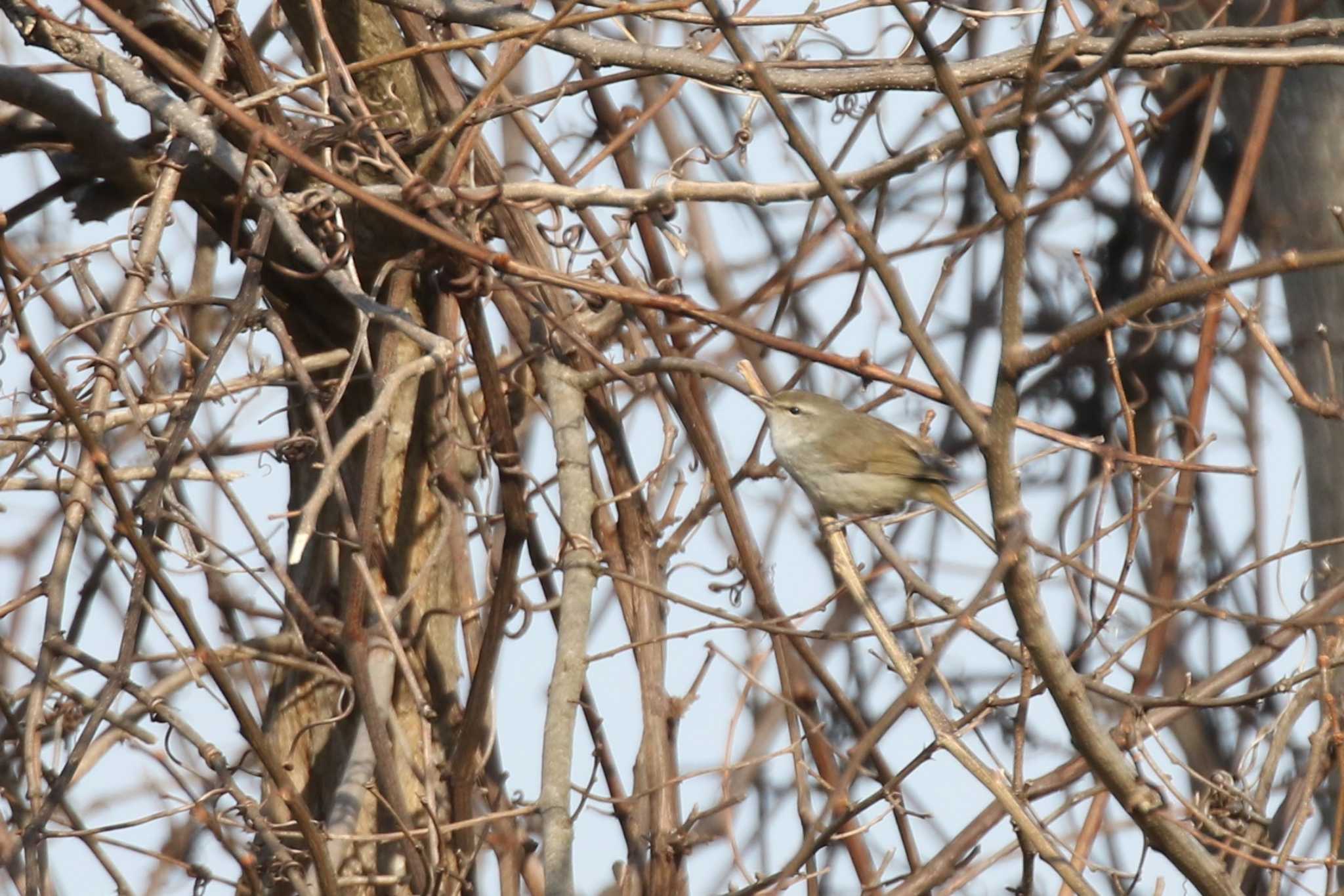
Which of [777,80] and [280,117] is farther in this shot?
[280,117]

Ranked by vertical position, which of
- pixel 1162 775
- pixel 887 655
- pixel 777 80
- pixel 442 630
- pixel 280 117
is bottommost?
pixel 1162 775

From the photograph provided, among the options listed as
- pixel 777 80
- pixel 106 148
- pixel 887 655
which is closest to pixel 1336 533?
pixel 887 655

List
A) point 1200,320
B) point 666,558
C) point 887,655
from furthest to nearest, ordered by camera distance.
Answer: point 1200,320 < point 666,558 < point 887,655

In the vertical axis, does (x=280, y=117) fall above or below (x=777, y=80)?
above

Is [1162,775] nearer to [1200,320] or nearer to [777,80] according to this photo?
[777,80]

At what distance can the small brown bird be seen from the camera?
13.2 ft

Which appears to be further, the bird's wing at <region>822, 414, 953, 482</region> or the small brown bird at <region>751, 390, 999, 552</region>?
the bird's wing at <region>822, 414, 953, 482</region>

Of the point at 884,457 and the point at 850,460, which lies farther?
the point at 884,457

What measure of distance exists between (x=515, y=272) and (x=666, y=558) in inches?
49.4

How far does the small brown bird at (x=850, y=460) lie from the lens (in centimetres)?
404

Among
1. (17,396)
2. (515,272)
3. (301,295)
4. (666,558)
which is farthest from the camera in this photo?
(666,558)

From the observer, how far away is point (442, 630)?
11.5 ft

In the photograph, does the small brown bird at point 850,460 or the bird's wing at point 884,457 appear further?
the bird's wing at point 884,457

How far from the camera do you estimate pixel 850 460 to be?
418 centimetres
